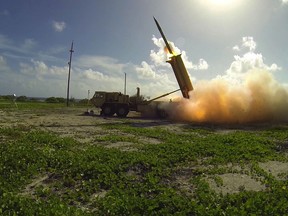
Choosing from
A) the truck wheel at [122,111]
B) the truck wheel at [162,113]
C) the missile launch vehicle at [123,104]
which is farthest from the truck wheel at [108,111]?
the truck wheel at [162,113]

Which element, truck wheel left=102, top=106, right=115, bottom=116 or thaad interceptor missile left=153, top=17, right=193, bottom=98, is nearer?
thaad interceptor missile left=153, top=17, right=193, bottom=98

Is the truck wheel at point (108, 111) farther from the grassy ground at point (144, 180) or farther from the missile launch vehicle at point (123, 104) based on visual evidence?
the grassy ground at point (144, 180)

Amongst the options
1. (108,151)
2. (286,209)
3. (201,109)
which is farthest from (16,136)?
(201,109)

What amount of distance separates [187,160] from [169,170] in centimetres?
186

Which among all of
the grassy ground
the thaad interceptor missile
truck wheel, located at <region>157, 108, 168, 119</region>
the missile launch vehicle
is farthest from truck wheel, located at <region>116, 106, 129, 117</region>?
the grassy ground

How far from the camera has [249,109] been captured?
108 feet

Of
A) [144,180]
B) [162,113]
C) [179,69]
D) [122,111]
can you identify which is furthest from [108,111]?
[144,180]

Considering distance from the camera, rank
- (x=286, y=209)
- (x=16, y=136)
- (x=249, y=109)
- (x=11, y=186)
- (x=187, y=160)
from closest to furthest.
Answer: (x=286, y=209) → (x=11, y=186) → (x=187, y=160) → (x=16, y=136) → (x=249, y=109)

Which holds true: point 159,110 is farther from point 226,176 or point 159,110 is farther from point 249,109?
point 226,176

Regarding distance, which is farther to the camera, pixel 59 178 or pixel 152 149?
pixel 152 149

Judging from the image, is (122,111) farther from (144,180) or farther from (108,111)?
(144,180)

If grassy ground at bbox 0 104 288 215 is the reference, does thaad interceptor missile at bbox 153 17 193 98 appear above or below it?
above

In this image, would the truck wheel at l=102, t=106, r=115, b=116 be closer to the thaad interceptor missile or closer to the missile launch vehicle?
the missile launch vehicle

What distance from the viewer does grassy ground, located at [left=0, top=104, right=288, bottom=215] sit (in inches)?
312
